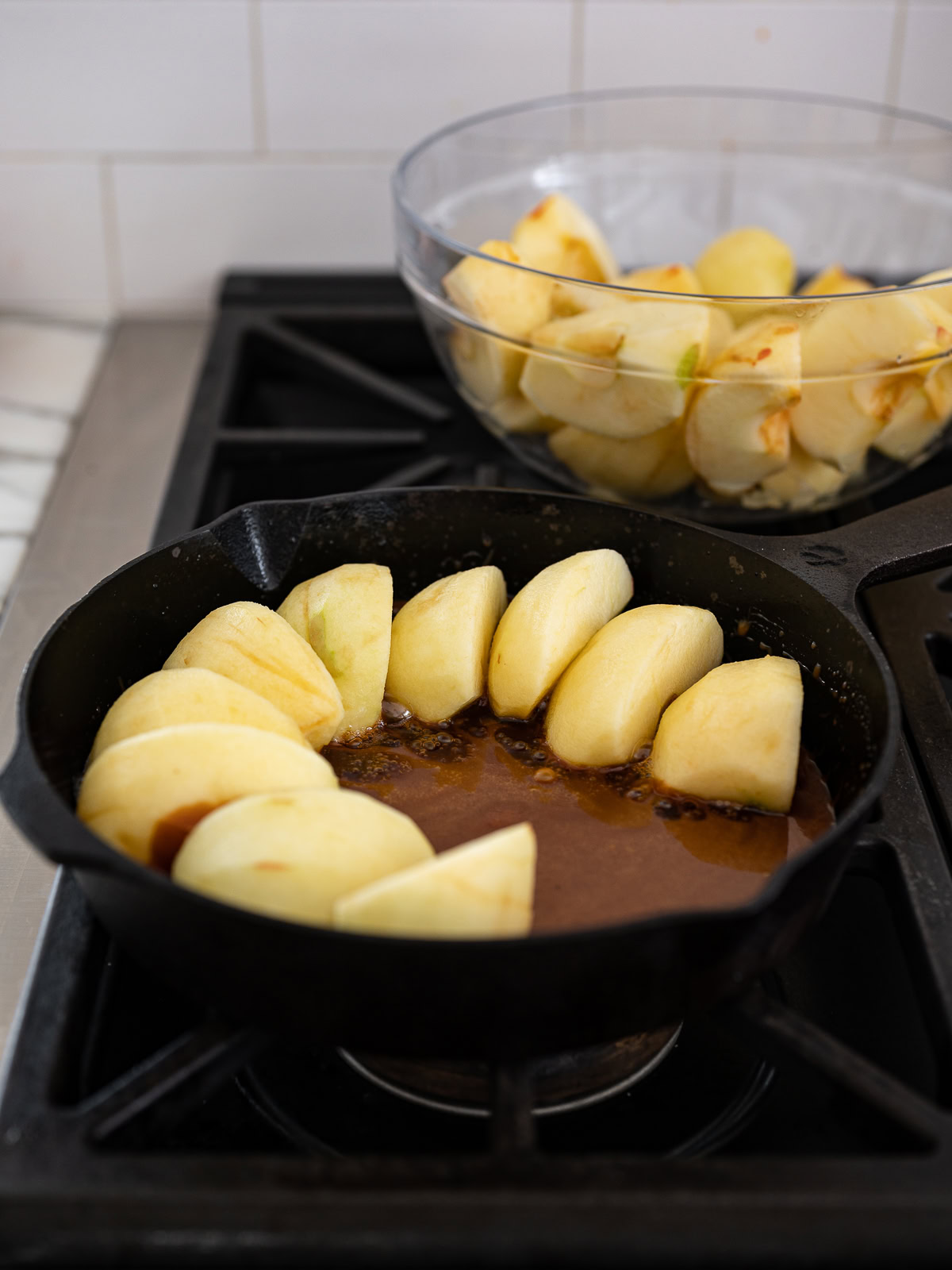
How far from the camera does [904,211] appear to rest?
102 centimetres

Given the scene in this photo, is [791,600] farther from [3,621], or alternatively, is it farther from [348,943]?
[3,621]

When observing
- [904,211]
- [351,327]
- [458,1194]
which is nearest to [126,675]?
[458,1194]

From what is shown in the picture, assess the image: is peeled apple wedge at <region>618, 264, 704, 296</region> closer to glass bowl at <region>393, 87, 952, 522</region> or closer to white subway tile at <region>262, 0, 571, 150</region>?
glass bowl at <region>393, 87, 952, 522</region>

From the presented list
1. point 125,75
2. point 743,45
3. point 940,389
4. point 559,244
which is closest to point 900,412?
point 940,389

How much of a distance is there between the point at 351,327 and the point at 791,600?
1.86 feet

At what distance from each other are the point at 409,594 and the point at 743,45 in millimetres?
632

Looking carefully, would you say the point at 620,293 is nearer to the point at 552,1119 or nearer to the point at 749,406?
the point at 749,406

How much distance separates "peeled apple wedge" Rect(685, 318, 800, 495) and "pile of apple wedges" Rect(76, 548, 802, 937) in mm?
125

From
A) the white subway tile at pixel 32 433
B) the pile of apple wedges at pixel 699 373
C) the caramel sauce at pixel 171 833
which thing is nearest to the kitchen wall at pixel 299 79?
the white subway tile at pixel 32 433

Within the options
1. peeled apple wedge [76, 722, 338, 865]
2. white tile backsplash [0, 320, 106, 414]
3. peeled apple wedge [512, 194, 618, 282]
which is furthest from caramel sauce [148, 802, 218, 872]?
white tile backsplash [0, 320, 106, 414]

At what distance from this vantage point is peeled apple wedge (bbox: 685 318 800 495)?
27.5 inches

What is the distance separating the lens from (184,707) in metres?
0.53

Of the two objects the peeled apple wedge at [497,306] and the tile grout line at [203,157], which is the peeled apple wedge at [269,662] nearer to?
the peeled apple wedge at [497,306]

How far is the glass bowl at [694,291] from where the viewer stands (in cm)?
71
